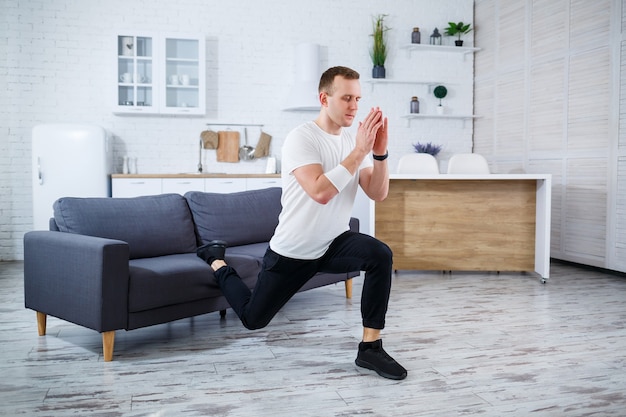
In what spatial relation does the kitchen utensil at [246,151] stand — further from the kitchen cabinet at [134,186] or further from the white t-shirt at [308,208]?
the white t-shirt at [308,208]

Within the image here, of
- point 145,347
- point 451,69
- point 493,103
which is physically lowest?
point 145,347

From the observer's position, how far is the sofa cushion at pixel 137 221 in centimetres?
349

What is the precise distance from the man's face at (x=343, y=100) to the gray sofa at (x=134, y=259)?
1205mm

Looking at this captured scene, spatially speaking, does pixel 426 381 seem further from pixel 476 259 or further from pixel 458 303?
pixel 476 259

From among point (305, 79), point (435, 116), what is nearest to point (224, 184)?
point (305, 79)

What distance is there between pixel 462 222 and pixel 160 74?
11.4ft

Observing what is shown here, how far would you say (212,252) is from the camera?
3434 millimetres

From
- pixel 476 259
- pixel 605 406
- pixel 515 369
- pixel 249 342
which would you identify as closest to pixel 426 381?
pixel 515 369

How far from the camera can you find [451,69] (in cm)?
782

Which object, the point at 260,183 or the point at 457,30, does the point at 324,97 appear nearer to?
the point at 260,183

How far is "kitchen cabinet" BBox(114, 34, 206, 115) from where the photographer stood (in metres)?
6.42

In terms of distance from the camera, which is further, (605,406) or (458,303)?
(458,303)

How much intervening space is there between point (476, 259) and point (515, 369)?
255 cm

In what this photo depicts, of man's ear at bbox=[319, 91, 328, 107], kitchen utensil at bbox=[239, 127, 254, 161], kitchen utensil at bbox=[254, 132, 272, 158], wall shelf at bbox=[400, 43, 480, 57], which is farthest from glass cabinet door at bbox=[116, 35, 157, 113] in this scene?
man's ear at bbox=[319, 91, 328, 107]
